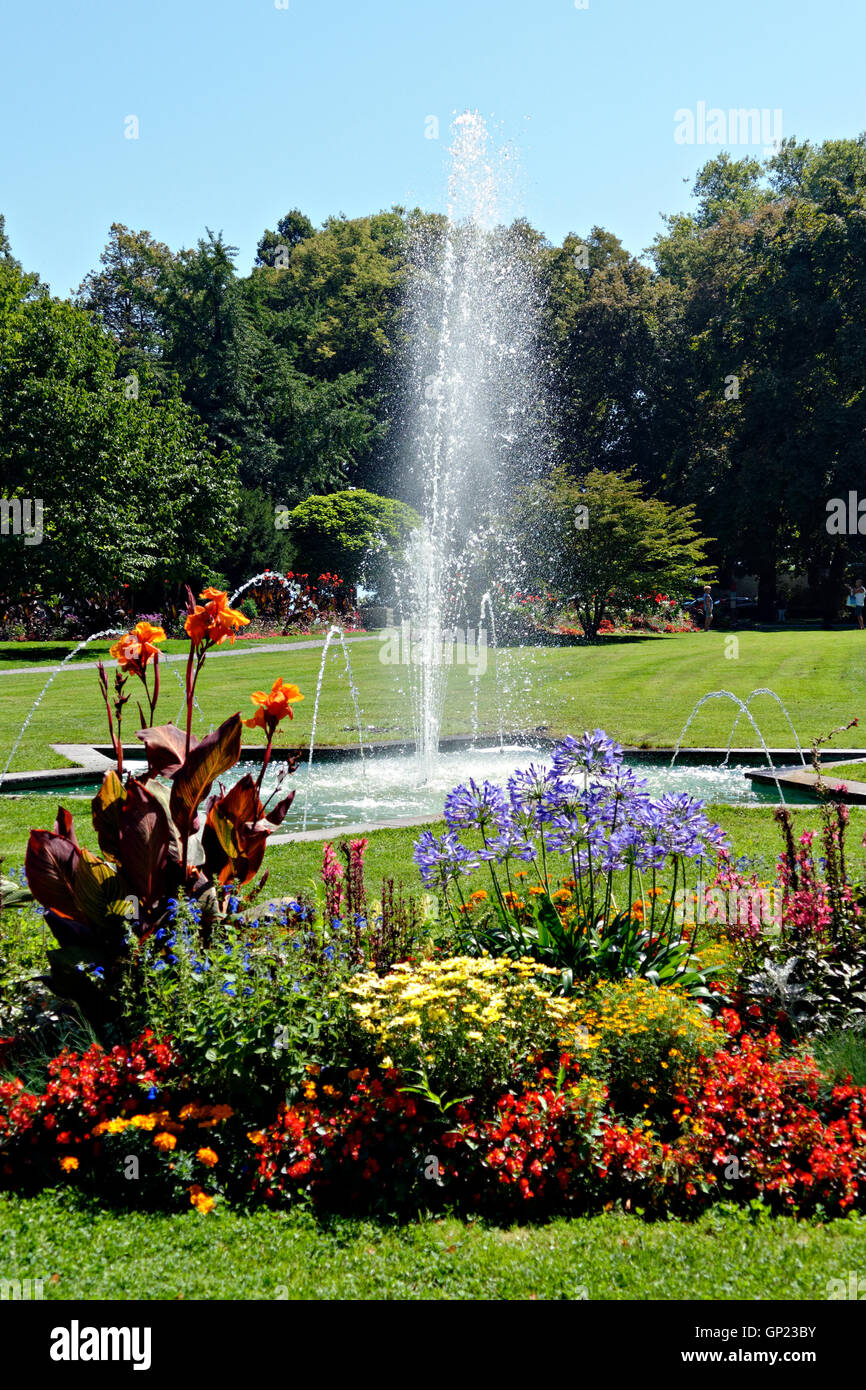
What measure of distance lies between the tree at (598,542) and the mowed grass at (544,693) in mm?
4251

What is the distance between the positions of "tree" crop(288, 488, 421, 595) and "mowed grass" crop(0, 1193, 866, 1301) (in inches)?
1011

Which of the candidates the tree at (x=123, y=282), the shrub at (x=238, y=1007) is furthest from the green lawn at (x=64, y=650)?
the tree at (x=123, y=282)

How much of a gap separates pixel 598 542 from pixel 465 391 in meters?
12.4

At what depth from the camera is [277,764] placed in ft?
29.6

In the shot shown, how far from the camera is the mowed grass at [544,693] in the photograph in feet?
34.4

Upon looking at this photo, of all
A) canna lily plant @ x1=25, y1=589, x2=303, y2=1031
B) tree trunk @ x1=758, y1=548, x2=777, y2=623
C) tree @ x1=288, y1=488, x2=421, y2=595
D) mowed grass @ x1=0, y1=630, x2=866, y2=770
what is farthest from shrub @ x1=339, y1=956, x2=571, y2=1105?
tree trunk @ x1=758, y1=548, x2=777, y2=623

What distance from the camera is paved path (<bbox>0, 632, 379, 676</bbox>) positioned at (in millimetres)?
17089

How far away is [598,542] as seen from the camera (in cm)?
2483

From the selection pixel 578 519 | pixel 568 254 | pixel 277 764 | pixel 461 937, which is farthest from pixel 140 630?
pixel 568 254

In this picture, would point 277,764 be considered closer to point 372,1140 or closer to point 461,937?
point 461,937

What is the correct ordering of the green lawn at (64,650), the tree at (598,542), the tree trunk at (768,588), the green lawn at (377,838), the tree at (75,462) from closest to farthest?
the green lawn at (377,838) < the green lawn at (64,650) < the tree at (75,462) < the tree at (598,542) < the tree trunk at (768,588)

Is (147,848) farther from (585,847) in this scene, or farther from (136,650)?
(585,847)

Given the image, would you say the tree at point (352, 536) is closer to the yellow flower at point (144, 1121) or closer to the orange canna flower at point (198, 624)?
the orange canna flower at point (198, 624)

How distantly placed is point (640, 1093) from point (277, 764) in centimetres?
610
